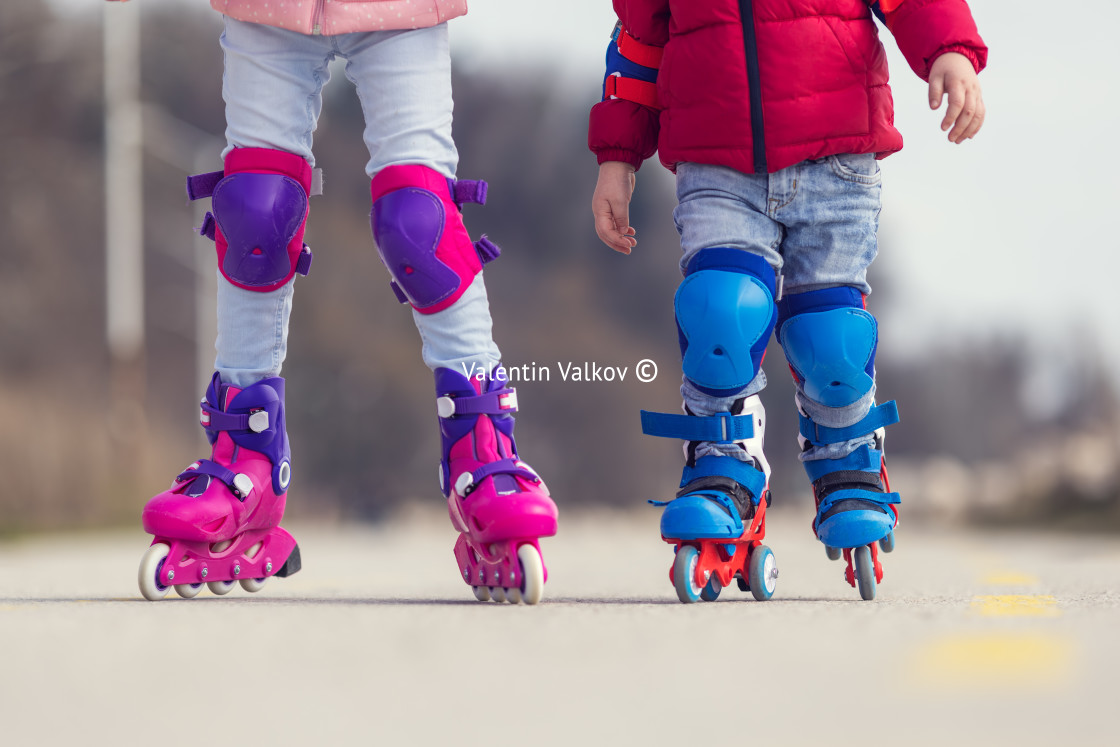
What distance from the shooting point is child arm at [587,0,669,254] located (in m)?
2.72

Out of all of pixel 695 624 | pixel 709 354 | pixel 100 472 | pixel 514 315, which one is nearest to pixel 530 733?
pixel 695 624

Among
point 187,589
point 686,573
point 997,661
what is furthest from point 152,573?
point 997,661

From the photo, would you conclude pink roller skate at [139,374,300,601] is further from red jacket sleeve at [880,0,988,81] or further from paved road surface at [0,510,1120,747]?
red jacket sleeve at [880,0,988,81]

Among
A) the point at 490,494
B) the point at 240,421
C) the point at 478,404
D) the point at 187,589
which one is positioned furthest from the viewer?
the point at 240,421

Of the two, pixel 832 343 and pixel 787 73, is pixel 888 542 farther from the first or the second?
pixel 787 73

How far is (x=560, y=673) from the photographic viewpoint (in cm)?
145

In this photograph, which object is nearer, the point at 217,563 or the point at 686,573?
the point at 686,573

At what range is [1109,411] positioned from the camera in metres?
25.2

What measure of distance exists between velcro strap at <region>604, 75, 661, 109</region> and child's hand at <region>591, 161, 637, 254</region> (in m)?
0.14

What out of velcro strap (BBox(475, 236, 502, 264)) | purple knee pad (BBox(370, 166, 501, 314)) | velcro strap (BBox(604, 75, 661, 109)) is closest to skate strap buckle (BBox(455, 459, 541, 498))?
purple knee pad (BBox(370, 166, 501, 314))

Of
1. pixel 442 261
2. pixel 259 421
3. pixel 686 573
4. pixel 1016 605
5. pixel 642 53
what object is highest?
pixel 642 53

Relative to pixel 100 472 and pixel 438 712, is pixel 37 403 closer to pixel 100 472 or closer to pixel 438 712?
pixel 100 472

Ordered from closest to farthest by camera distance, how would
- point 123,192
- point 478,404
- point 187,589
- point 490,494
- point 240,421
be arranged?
point 490,494 < point 478,404 < point 187,589 < point 240,421 < point 123,192

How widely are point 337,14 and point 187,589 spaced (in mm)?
1163
